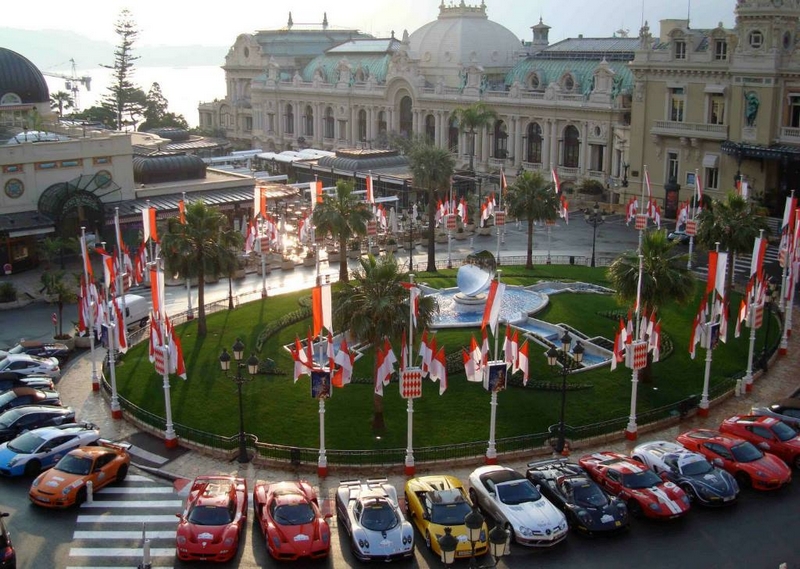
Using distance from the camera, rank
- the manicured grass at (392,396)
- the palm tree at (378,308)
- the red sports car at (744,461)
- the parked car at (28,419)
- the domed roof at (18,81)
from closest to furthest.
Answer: the red sports car at (744,461)
the palm tree at (378,308)
the parked car at (28,419)
the manicured grass at (392,396)
the domed roof at (18,81)

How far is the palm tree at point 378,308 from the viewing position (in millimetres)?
32625

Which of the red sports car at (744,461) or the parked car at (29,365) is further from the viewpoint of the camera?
the parked car at (29,365)

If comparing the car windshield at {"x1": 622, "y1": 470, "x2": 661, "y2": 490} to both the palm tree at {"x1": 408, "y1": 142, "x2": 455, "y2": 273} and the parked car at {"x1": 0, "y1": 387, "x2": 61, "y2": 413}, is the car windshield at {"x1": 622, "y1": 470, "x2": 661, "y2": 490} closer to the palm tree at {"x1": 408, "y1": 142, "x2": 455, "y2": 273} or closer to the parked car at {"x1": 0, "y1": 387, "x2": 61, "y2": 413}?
the parked car at {"x1": 0, "y1": 387, "x2": 61, "y2": 413}

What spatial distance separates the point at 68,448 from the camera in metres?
32.0

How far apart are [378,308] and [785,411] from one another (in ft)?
52.6

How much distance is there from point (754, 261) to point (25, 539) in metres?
30.2

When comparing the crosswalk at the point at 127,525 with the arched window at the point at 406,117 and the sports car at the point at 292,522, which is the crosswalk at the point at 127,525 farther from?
the arched window at the point at 406,117

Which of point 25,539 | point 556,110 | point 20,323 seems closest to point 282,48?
point 556,110

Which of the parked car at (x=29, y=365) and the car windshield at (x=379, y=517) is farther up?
the parked car at (x=29, y=365)

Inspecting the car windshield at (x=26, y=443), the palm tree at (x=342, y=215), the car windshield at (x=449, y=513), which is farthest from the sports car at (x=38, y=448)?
the palm tree at (x=342, y=215)

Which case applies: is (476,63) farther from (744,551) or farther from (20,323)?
(744,551)

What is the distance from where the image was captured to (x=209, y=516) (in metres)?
26.3

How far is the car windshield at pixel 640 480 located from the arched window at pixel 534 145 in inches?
2546

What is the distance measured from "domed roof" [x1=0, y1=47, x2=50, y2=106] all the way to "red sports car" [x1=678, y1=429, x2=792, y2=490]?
227 ft
